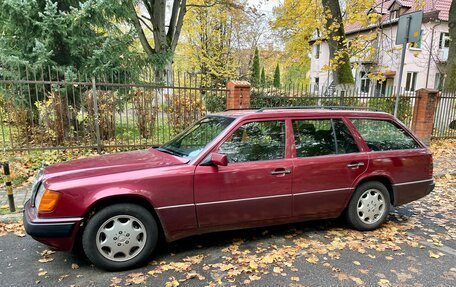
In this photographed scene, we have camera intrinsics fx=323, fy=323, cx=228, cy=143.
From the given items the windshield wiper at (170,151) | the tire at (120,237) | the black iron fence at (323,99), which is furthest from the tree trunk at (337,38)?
the tire at (120,237)

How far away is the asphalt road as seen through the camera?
3.16 m

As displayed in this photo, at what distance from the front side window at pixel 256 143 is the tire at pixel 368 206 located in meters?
1.28

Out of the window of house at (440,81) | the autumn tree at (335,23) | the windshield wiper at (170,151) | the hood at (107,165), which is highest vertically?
the autumn tree at (335,23)

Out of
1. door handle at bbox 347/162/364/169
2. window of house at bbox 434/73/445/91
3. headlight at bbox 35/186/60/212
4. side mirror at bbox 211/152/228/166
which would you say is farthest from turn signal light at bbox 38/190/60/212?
window of house at bbox 434/73/445/91

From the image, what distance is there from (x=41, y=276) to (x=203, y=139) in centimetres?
221

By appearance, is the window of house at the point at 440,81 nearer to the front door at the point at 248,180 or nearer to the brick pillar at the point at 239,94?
the brick pillar at the point at 239,94

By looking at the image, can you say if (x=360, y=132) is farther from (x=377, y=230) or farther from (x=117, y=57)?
(x=117, y=57)

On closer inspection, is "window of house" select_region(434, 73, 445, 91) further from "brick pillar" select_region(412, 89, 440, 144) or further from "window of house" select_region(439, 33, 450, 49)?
"brick pillar" select_region(412, 89, 440, 144)

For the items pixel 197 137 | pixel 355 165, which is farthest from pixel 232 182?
pixel 355 165

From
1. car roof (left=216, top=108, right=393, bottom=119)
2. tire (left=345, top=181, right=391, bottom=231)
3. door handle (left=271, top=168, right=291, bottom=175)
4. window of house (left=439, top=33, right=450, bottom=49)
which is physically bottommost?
tire (left=345, top=181, right=391, bottom=231)

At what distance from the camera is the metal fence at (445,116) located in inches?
445

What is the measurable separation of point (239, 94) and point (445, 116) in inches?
323

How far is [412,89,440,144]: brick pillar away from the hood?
→ 9.62 meters

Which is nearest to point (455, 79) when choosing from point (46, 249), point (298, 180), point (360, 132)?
point (360, 132)
